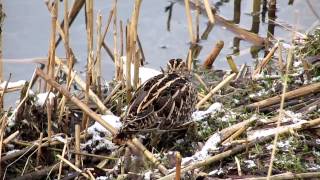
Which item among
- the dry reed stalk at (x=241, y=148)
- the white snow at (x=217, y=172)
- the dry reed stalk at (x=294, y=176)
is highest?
the dry reed stalk at (x=241, y=148)

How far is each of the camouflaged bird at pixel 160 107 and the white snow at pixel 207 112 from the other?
6.6 inches

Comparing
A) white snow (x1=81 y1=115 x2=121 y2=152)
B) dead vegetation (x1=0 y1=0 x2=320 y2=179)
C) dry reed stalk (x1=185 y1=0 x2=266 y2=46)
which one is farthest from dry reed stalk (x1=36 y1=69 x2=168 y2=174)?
dry reed stalk (x1=185 y1=0 x2=266 y2=46)

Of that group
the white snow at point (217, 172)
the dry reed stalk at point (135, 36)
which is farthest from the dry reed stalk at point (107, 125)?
the dry reed stalk at point (135, 36)

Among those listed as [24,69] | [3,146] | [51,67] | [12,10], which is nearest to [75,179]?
[3,146]

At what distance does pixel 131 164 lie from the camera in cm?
441

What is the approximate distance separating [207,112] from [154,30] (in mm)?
2684

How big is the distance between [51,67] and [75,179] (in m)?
0.90

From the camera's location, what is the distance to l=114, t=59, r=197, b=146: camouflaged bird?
4.38m

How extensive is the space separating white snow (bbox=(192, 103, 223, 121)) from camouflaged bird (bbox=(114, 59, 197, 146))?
17cm

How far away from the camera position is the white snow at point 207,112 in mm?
4953

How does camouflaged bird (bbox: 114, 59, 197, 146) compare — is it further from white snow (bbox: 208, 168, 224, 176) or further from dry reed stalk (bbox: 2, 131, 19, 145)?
dry reed stalk (bbox: 2, 131, 19, 145)

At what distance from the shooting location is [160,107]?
450 cm

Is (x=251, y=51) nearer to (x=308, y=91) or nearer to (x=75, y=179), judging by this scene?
(x=308, y=91)

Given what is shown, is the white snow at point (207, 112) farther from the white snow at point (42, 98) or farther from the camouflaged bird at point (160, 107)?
the white snow at point (42, 98)
